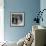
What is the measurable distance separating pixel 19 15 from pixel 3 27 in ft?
2.65

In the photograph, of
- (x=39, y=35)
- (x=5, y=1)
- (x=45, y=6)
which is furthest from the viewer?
(x=5, y=1)

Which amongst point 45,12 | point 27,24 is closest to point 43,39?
point 45,12

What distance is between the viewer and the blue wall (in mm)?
5559

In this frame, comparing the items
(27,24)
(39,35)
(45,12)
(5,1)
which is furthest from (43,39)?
(5,1)

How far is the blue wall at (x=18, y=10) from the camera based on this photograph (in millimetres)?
5559

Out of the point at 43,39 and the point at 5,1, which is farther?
the point at 5,1

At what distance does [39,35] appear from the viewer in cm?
279

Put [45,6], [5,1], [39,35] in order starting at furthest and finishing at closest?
[5,1] → [45,6] → [39,35]

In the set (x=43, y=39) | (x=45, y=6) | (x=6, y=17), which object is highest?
(x=45, y=6)

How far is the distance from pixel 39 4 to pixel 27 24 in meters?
0.96

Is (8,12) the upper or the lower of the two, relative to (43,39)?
upper

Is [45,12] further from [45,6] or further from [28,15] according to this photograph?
[28,15]

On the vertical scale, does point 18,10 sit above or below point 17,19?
above

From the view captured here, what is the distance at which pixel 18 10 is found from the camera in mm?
5594
